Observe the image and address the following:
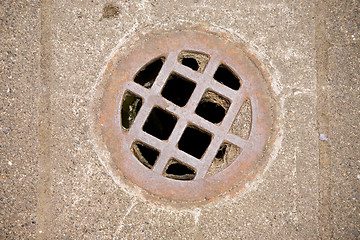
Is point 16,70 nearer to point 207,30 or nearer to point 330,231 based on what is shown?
point 207,30

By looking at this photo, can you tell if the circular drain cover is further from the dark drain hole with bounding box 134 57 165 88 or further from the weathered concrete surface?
the dark drain hole with bounding box 134 57 165 88

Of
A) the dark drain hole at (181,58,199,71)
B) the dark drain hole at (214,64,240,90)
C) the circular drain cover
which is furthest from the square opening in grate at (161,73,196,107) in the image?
the circular drain cover

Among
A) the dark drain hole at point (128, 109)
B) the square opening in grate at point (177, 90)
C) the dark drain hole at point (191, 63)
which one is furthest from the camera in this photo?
the square opening in grate at point (177, 90)

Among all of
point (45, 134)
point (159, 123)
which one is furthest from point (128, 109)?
point (45, 134)

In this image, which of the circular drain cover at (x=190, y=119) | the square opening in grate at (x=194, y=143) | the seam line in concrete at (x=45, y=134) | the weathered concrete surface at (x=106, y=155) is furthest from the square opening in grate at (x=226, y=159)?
the seam line in concrete at (x=45, y=134)

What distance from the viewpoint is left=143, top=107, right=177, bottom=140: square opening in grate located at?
231 centimetres

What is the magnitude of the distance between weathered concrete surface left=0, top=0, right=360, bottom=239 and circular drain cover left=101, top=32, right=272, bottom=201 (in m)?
0.10

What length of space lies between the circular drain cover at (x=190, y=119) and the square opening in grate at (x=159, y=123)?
0.53 metres

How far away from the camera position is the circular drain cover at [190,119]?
68.6 inches

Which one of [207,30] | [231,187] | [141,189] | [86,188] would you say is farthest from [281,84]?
[86,188]

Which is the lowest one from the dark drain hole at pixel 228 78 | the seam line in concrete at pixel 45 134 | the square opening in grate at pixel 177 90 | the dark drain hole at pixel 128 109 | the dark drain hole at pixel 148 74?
the seam line in concrete at pixel 45 134

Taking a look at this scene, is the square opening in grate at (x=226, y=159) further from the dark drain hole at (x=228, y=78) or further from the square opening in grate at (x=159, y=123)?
the square opening in grate at (x=159, y=123)

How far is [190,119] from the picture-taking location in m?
1.75

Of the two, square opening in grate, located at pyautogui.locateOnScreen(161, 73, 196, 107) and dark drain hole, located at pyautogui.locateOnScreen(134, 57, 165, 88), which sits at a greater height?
square opening in grate, located at pyautogui.locateOnScreen(161, 73, 196, 107)
